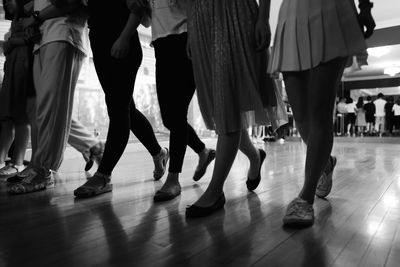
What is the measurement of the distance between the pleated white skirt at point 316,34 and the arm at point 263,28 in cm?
6

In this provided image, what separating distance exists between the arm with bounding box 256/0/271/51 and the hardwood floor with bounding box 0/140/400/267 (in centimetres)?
57

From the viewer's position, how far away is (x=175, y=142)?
1.37m

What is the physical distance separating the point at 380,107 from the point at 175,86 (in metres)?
12.0

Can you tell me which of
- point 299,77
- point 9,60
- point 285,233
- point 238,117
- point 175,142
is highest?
point 9,60

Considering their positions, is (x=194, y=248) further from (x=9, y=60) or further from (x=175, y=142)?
(x=9, y=60)

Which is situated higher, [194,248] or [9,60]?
[9,60]

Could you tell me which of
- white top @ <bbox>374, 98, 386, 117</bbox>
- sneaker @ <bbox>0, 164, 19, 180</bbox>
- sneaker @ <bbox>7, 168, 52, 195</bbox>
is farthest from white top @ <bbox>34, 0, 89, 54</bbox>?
white top @ <bbox>374, 98, 386, 117</bbox>

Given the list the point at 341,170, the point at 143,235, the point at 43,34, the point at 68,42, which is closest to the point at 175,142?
the point at 143,235

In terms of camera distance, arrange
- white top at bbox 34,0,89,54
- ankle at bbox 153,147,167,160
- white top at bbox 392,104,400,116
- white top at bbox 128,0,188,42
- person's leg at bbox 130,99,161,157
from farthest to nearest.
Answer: white top at bbox 392,104,400,116 → ankle at bbox 153,147,167,160 → person's leg at bbox 130,99,161,157 → white top at bbox 34,0,89,54 → white top at bbox 128,0,188,42

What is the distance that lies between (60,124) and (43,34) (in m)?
0.43

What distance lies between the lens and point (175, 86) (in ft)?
4.36

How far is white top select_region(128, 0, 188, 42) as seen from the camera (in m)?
1.29

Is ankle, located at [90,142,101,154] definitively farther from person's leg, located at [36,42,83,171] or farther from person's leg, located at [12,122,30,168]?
person's leg, located at [36,42,83,171]

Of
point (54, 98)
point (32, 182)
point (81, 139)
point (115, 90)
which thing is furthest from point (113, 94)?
point (81, 139)
